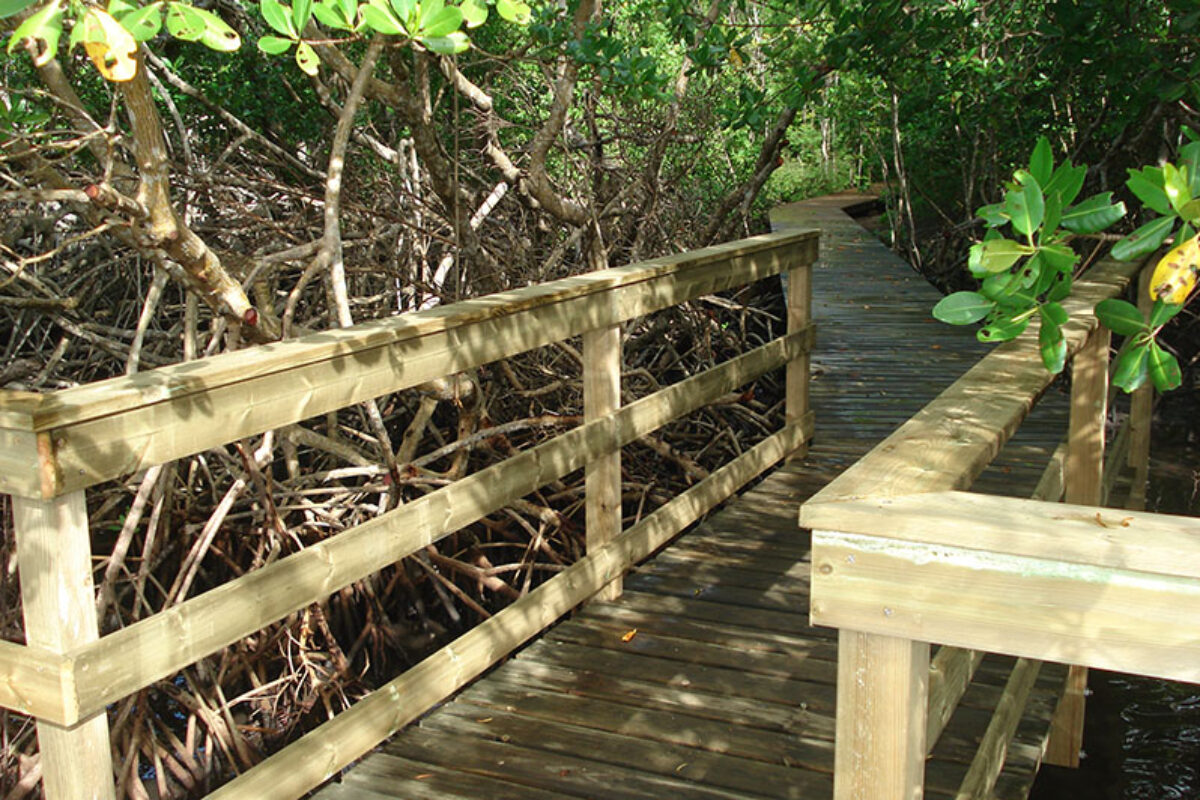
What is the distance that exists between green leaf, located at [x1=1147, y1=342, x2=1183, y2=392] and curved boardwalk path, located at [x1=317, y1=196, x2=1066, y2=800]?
1118mm

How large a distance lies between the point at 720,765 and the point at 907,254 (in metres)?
11.3

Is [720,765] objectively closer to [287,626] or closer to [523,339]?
[523,339]

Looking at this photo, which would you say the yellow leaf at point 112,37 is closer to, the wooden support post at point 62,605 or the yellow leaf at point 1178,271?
the wooden support post at point 62,605

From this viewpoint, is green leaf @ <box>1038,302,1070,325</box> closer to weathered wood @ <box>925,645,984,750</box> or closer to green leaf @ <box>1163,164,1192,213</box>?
green leaf @ <box>1163,164,1192,213</box>

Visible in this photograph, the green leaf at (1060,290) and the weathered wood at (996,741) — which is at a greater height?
the green leaf at (1060,290)

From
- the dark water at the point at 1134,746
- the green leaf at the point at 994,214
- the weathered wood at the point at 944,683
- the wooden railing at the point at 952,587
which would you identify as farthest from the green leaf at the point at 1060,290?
the dark water at the point at 1134,746

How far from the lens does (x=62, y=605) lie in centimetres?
204

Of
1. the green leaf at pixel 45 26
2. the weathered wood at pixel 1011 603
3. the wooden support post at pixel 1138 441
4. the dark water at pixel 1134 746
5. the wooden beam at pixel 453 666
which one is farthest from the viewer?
the wooden support post at pixel 1138 441

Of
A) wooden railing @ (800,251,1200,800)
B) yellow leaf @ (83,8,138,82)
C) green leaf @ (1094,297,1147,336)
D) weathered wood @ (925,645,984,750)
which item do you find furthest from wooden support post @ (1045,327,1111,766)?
yellow leaf @ (83,8,138,82)

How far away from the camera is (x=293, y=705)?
4.93 m

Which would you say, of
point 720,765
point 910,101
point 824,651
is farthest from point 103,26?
point 910,101

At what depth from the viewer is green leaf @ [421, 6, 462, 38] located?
7.63 ft

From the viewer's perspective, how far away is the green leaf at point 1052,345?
86.7 inches

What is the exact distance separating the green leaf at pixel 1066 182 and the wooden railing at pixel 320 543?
1437 mm
